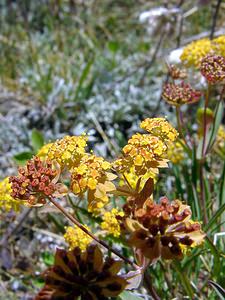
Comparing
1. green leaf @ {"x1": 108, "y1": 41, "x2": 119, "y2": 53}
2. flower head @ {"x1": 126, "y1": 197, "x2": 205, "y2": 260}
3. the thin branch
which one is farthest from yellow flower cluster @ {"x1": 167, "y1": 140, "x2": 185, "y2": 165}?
green leaf @ {"x1": 108, "y1": 41, "x2": 119, "y2": 53}

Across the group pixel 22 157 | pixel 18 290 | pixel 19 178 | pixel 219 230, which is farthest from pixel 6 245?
pixel 19 178

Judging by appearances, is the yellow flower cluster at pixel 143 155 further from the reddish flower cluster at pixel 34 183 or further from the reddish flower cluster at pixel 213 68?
the reddish flower cluster at pixel 213 68

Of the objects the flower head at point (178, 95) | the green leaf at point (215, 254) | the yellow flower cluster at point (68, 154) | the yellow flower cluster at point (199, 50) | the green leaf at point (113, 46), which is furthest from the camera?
the green leaf at point (113, 46)

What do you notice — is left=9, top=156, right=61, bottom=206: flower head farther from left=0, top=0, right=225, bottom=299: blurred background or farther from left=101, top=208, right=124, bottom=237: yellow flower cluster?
left=0, top=0, right=225, bottom=299: blurred background

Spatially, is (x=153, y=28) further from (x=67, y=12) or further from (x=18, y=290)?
(x=18, y=290)

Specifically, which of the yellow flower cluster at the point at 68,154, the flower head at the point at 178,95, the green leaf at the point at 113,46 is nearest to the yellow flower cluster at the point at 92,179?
the yellow flower cluster at the point at 68,154

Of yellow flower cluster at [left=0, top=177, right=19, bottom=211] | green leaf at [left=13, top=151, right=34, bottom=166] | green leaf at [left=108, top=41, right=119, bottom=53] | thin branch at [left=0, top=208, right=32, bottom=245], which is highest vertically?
green leaf at [left=108, top=41, right=119, bottom=53]

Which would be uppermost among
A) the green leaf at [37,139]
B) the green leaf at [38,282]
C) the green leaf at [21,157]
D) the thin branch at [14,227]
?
the green leaf at [37,139]

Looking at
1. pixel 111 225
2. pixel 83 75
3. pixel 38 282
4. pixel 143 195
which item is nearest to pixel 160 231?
pixel 143 195
